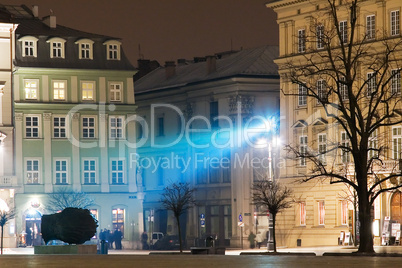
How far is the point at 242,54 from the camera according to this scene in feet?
408

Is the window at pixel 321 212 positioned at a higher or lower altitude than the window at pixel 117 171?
lower

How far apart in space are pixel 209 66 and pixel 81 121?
48.6 feet

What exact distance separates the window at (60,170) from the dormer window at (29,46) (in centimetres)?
986

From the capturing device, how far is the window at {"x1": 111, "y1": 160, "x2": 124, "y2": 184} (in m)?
117

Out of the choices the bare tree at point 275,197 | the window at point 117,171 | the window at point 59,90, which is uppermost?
the window at point 59,90

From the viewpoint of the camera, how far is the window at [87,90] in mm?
116375

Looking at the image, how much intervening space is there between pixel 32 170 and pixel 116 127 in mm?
9360

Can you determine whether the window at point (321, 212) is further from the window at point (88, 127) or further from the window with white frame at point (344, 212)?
the window at point (88, 127)

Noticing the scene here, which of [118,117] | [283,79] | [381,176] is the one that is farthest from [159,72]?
[381,176]

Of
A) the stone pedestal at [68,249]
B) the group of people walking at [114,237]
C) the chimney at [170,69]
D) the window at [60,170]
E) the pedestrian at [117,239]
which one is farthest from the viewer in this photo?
the chimney at [170,69]

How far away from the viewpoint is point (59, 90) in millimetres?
115125

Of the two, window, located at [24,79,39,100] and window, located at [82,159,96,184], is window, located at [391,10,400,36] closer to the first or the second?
window, located at [82,159,96,184]

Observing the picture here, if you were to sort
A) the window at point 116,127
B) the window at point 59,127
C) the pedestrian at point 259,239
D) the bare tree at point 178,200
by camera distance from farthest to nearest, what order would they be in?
1. the window at point 116,127
2. the window at point 59,127
3. the pedestrian at point 259,239
4. the bare tree at point 178,200

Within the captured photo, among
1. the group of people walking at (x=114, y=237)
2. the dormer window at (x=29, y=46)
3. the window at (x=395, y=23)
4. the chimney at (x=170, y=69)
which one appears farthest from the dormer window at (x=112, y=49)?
the window at (x=395, y=23)
